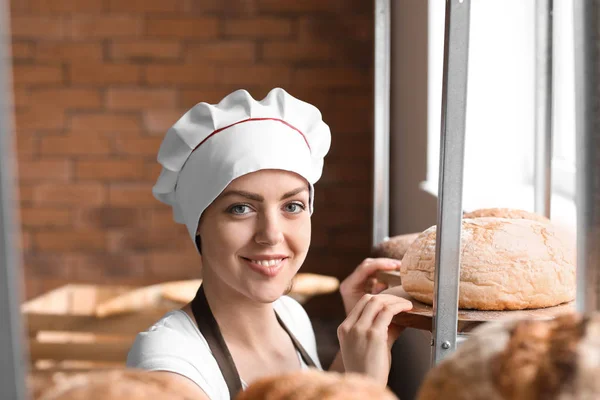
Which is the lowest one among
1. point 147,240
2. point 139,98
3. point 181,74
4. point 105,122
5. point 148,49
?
point 147,240

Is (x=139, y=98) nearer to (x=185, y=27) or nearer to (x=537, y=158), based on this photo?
(x=185, y=27)

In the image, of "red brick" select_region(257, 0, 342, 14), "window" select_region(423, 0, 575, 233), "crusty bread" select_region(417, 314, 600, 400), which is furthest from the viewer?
"red brick" select_region(257, 0, 342, 14)

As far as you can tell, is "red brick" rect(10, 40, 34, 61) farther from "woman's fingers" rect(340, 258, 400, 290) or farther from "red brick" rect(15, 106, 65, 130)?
"woman's fingers" rect(340, 258, 400, 290)

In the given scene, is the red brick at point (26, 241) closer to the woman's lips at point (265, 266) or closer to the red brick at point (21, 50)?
the red brick at point (21, 50)

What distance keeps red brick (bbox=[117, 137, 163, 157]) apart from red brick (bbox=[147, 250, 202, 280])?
0.46 meters

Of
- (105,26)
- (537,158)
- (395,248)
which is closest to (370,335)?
(395,248)

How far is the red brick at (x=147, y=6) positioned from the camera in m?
3.16

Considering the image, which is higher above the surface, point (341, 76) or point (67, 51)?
point (67, 51)

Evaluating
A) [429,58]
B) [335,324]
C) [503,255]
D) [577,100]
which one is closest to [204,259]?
[503,255]

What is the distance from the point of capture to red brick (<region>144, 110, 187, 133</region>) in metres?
3.23

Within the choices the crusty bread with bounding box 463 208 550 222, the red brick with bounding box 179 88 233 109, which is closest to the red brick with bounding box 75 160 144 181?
the red brick with bounding box 179 88 233 109

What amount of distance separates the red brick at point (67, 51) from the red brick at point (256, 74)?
1.91ft

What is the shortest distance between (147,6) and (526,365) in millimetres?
3035

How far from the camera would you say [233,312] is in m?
1.16
